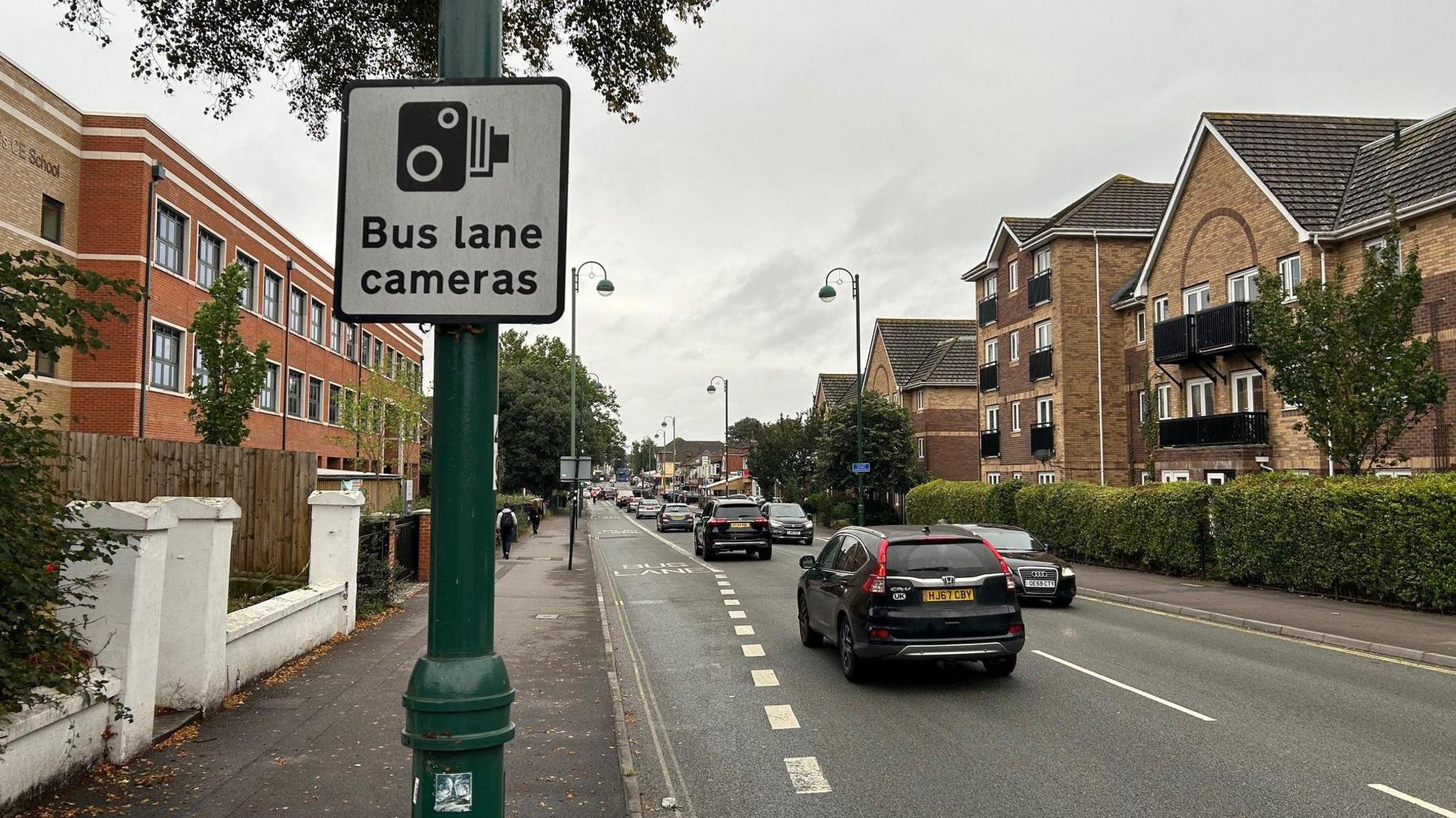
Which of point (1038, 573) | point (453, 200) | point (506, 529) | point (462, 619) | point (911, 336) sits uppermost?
point (911, 336)

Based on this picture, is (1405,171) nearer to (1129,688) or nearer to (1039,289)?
(1039,289)

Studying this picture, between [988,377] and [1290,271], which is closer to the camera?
[1290,271]

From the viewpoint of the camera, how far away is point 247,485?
505 inches

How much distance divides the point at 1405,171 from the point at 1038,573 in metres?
15.8

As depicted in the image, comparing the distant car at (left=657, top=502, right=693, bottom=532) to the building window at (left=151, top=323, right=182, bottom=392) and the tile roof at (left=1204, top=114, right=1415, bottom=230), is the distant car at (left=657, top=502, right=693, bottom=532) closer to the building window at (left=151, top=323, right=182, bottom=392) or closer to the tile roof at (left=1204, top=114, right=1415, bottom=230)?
the building window at (left=151, top=323, right=182, bottom=392)

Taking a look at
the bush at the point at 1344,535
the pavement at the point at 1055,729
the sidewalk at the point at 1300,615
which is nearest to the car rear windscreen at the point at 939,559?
the pavement at the point at 1055,729

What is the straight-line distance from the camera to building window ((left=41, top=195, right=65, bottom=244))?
24688 millimetres

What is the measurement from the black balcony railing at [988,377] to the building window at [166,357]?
31468 mm

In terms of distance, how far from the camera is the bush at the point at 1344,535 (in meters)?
14.4

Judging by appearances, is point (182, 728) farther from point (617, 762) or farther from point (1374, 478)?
Answer: point (1374, 478)

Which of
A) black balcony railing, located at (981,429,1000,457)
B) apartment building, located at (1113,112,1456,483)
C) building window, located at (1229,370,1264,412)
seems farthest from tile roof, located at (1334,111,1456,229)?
black balcony railing, located at (981,429,1000,457)

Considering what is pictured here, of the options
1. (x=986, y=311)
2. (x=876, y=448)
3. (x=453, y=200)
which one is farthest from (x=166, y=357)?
(x=986, y=311)

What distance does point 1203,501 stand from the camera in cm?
2044

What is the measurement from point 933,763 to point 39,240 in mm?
26122
